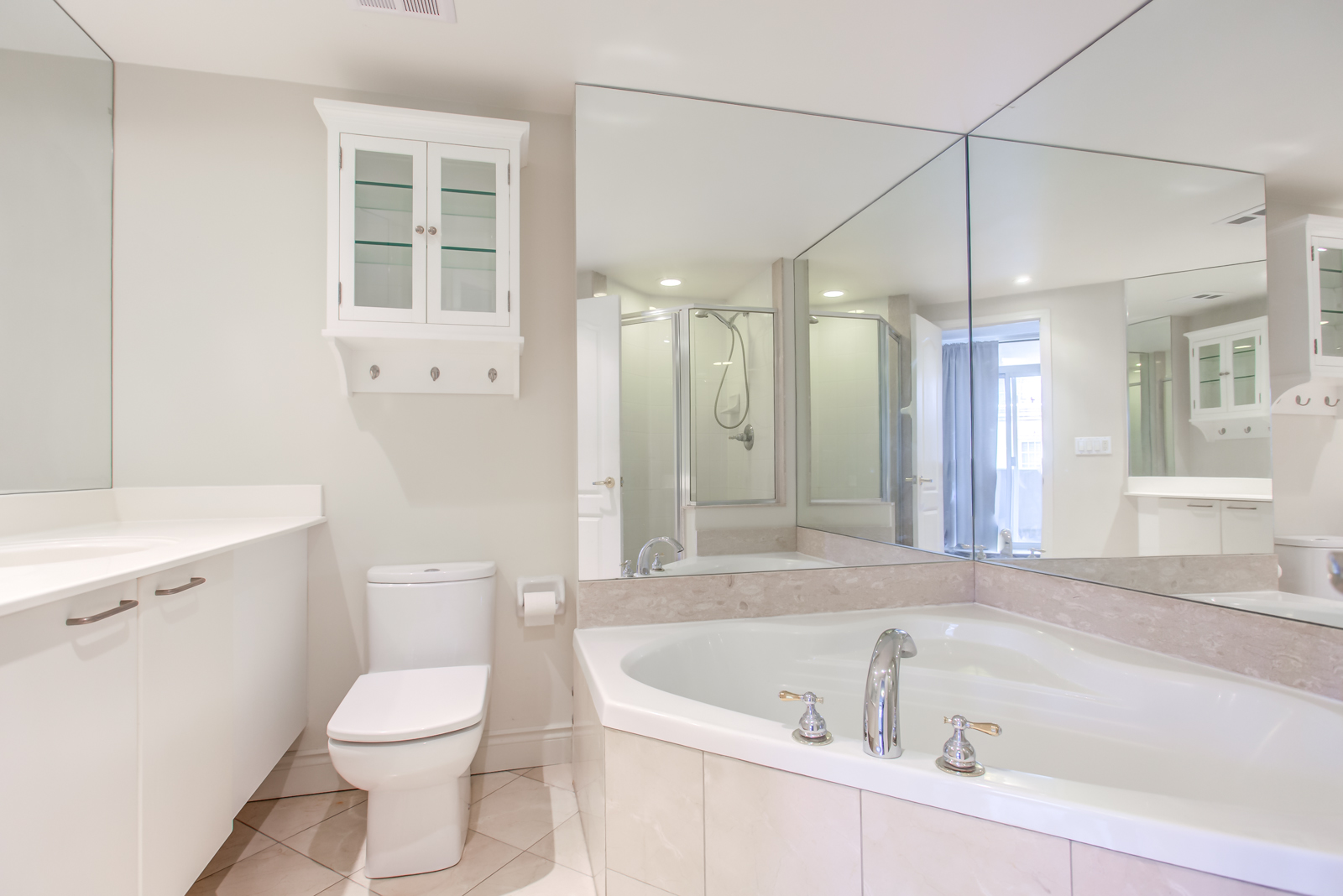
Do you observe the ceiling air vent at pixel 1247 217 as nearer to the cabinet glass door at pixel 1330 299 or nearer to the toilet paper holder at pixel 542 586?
the cabinet glass door at pixel 1330 299

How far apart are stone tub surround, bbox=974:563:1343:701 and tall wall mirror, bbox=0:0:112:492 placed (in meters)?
2.90

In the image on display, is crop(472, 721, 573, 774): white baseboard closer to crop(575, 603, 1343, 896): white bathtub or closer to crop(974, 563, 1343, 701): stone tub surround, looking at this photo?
crop(575, 603, 1343, 896): white bathtub

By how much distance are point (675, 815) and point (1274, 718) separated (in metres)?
1.26

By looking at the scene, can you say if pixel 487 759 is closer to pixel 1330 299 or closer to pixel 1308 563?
pixel 1308 563

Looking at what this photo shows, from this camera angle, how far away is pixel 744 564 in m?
2.10

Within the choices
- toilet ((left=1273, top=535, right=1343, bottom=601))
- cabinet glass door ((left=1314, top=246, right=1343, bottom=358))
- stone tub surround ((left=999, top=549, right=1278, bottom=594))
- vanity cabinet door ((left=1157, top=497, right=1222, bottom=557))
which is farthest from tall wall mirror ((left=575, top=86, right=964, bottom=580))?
cabinet glass door ((left=1314, top=246, right=1343, bottom=358))

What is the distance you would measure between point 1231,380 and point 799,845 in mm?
1413

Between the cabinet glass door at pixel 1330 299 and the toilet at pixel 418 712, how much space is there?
204 centimetres

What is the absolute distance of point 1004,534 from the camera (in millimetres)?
2102

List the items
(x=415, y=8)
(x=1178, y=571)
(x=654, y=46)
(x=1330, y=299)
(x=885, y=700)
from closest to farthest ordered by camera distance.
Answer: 1. (x=885, y=700)
2. (x=1330, y=299)
3. (x=1178, y=571)
4. (x=415, y=8)
5. (x=654, y=46)

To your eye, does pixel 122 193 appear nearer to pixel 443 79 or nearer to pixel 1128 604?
pixel 443 79

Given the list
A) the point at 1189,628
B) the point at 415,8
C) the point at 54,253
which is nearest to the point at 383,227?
the point at 415,8

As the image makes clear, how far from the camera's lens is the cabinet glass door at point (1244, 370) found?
1.38 metres

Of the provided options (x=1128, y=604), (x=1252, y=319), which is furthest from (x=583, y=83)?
(x=1128, y=604)
